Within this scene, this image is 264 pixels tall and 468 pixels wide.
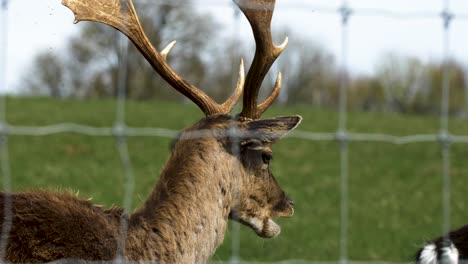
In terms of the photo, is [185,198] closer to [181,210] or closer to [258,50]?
[181,210]

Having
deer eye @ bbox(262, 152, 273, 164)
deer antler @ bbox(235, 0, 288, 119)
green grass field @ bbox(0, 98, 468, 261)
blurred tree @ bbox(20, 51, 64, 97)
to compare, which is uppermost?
blurred tree @ bbox(20, 51, 64, 97)

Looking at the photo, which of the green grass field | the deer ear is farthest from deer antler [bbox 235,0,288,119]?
the green grass field

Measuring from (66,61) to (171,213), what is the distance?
41.3ft

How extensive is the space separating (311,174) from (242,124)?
11875mm

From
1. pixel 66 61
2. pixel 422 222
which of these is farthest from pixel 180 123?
pixel 422 222

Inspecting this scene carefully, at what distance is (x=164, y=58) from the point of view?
430 cm

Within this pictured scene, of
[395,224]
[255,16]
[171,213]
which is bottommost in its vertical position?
[395,224]

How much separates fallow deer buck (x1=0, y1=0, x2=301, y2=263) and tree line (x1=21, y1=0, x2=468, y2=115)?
0.62 metres

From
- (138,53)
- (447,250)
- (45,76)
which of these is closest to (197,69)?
(138,53)

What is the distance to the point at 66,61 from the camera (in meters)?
16.0

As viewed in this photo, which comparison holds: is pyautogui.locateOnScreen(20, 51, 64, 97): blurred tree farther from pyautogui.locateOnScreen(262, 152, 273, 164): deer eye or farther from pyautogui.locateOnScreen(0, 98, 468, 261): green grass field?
pyautogui.locateOnScreen(262, 152, 273, 164): deer eye

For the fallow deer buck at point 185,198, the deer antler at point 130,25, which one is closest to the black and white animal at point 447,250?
the fallow deer buck at point 185,198

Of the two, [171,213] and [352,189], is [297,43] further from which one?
[352,189]

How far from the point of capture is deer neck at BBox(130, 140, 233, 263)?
377 centimetres
